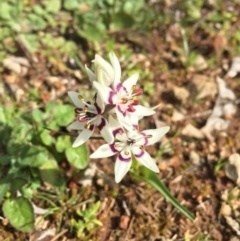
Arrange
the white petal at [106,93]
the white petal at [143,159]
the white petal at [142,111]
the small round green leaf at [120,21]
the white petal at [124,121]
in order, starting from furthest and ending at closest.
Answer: the small round green leaf at [120,21]
the white petal at [143,159]
the white petal at [142,111]
the white petal at [124,121]
the white petal at [106,93]

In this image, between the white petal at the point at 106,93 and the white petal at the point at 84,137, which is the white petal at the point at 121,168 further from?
the white petal at the point at 106,93

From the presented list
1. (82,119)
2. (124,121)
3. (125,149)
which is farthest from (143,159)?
(82,119)

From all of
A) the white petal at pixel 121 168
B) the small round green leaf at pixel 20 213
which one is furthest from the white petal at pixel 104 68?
the small round green leaf at pixel 20 213

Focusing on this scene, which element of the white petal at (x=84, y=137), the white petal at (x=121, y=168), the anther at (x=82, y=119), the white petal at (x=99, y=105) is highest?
Result: the white petal at (x=99, y=105)

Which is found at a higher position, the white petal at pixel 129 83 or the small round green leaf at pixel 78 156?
the white petal at pixel 129 83

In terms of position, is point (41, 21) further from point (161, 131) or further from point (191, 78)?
point (161, 131)

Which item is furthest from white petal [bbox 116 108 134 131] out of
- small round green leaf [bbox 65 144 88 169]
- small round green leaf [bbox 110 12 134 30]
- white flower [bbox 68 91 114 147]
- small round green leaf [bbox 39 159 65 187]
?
small round green leaf [bbox 110 12 134 30]

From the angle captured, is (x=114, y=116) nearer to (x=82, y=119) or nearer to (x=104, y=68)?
(x=82, y=119)

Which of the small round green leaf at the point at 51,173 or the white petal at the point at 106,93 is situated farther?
the small round green leaf at the point at 51,173

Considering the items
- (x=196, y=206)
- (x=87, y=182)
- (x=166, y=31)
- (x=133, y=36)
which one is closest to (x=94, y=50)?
(x=133, y=36)
